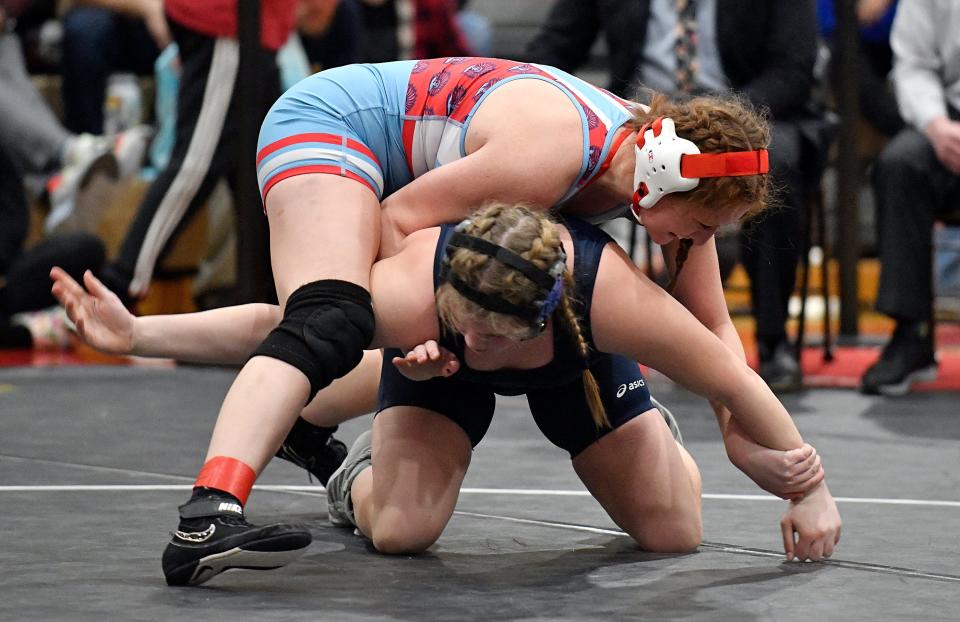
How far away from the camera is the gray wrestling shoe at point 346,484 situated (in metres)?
2.90

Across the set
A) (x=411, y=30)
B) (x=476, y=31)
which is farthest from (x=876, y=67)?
(x=476, y=31)

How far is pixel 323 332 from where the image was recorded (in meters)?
2.42

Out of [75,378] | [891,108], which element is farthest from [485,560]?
[891,108]

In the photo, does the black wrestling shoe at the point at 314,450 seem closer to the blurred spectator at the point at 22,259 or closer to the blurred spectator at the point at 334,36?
the blurred spectator at the point at 22,259

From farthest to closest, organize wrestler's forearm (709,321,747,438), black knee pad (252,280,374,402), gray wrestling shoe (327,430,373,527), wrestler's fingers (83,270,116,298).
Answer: gray wrestling shoe (327,430,373,527) < wrestler's forearm (709,321,747,438) < wrestler's fingers (83,270,116,298) < black knee pad (252,280,374,402)

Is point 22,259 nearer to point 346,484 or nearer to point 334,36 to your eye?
point 334,36

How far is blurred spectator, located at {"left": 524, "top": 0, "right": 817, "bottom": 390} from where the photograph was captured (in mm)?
4797

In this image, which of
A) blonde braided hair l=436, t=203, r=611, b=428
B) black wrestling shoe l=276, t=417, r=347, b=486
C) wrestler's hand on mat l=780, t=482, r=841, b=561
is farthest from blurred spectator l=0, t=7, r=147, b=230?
wrestler's hand on mat l=780, t=482, r=841, b=561

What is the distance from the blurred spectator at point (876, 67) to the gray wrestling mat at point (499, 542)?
86.1 inches

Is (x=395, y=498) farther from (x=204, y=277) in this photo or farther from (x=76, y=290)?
(x=204, y=277)

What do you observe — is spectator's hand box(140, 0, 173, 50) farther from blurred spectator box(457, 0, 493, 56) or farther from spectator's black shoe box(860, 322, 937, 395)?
spectator's black shoe box(860, 322, 937, 395)

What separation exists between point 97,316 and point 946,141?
286 centimetres

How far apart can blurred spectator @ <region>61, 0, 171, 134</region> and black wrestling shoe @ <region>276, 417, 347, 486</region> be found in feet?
12.7

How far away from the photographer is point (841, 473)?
3.52 m
